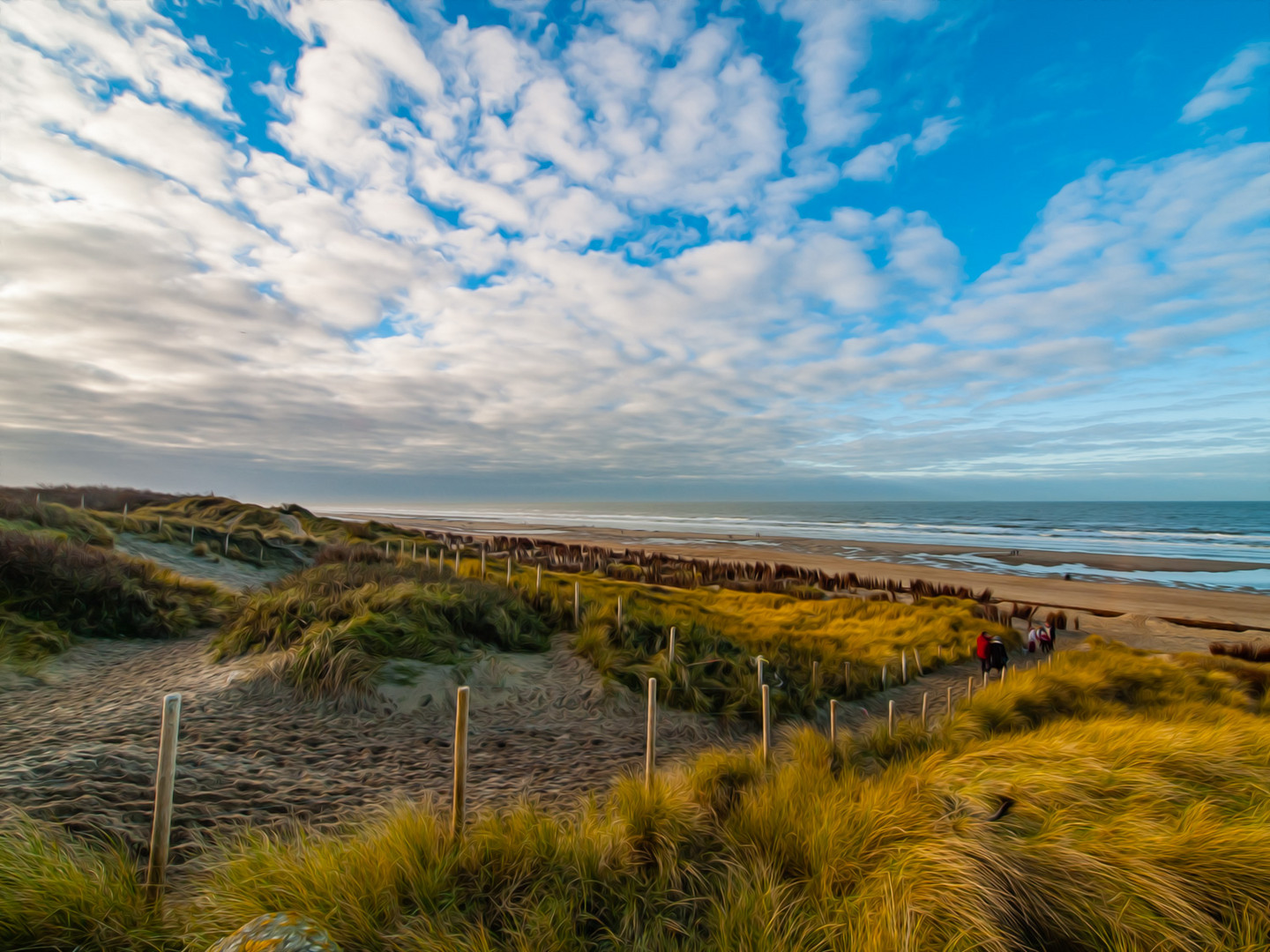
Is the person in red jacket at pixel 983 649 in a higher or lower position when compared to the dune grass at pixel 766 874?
lower

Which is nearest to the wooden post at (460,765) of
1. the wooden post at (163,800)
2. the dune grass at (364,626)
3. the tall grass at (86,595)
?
the wooden post at (163,800)

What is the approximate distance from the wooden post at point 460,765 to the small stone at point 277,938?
63.9 inches

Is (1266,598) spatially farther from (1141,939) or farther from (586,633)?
(1141,939)

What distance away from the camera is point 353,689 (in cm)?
959

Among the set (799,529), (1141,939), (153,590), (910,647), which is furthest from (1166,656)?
(799,529)

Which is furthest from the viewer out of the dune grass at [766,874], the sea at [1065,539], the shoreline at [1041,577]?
the sea at [1065,539]

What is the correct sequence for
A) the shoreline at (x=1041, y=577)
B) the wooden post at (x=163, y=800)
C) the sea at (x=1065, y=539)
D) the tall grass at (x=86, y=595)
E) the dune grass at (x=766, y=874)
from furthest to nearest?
the sea at (x=1065, y=539), the shoreline at (x=1041, y=577), the tall grass at (x=86, y=595), the wooden post at (x=163, y=800), the dune grass at (x=766, y=874)

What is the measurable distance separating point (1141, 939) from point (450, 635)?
1097 centimetres

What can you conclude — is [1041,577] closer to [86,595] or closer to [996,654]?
[996,654]

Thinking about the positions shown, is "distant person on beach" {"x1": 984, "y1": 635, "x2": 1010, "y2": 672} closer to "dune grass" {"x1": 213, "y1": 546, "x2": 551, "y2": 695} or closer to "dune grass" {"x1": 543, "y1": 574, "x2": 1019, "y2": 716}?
"dune grass" {"x1": 543, "y1": 574, "x2": 1019, "y2": 716}

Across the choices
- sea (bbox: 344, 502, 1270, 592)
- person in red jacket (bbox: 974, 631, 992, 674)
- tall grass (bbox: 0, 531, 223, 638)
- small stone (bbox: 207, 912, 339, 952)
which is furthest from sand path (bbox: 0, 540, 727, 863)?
sea (bbox: 344, 502, 1270, 592)

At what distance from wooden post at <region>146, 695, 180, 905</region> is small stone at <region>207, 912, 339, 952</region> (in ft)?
4.71

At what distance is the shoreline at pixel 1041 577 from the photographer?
26.7 metres

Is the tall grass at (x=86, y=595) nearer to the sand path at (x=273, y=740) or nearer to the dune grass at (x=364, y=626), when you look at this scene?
the sand path at (x=273, y=740)
